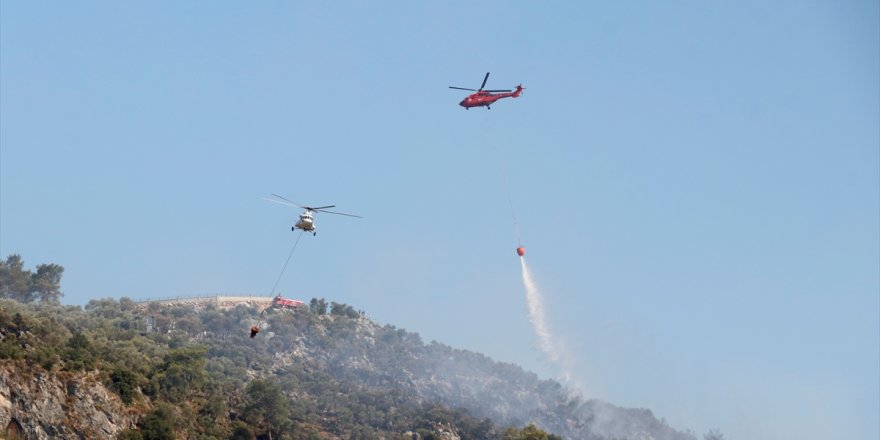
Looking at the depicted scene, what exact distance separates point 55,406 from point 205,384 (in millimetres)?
28399

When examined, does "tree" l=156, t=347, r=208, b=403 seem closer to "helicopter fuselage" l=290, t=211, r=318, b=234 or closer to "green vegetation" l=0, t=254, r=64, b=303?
"helicopter fuselage" l=290, t=211, r=318, b=234

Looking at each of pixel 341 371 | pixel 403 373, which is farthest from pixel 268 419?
pixel 403 373

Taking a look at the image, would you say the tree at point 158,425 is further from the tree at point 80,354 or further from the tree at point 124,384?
the tree at point 80,354

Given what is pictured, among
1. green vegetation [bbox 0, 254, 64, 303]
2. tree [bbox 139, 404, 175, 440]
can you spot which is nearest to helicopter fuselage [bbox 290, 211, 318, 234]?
tree [bbox 139, 404, 175, 440]

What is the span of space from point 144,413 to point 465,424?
6685 centimetres

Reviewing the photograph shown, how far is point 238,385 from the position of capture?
126m

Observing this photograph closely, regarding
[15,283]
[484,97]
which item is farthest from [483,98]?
[15,283]

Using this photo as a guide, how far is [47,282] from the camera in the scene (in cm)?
17762

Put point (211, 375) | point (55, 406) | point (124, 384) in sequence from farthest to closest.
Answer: point (211, 375) → point (124, 384) → point (55, 406)

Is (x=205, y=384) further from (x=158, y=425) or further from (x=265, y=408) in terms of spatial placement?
(x=158, y=425)

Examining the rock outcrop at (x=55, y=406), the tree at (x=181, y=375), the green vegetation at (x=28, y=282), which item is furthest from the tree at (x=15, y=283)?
the rock outcrop at (x=55, y=406)

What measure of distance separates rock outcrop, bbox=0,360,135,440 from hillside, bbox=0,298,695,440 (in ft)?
0.32

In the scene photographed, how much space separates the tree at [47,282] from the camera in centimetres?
17675

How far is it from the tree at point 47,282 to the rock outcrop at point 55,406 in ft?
302
